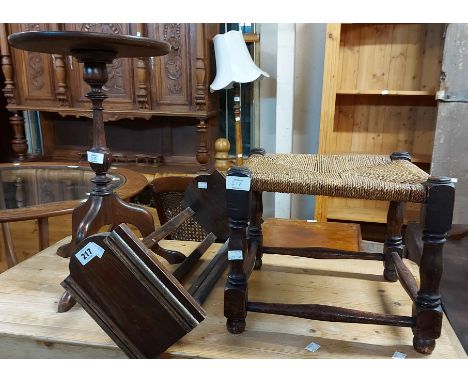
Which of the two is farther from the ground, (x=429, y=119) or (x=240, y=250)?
(x=429, y=119)

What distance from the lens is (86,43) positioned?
0.83 metres

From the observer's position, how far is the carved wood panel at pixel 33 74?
8.02ft

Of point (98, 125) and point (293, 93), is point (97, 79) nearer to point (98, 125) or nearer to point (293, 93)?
point (98, 125)

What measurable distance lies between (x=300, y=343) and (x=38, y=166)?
1512mm

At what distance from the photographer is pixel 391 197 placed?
0.76m

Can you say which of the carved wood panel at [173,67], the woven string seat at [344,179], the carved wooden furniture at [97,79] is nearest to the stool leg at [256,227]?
the woven string seat at [344,179]

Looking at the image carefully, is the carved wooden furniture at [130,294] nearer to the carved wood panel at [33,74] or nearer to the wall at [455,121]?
the wall at [455,121]

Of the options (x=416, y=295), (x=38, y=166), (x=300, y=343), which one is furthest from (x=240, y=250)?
(x=38, y=166)

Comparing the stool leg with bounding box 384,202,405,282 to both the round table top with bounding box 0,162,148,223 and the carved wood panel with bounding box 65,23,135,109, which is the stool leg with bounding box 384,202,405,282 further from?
the carved wood panel with bounding box 65,23,135,109

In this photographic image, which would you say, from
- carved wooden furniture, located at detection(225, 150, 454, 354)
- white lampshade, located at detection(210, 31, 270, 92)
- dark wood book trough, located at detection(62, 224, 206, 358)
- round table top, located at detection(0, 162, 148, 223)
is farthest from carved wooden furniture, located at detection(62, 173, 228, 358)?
white lampshade, located at detection(210, 31, 270, 92)

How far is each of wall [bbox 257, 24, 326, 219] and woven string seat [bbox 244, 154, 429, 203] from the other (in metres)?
1.35

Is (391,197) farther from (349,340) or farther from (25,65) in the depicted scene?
(25,65)
